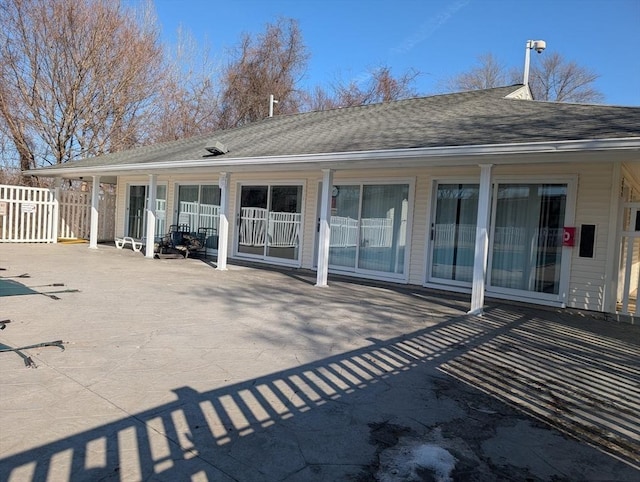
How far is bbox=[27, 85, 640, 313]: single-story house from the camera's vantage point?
6715 mm

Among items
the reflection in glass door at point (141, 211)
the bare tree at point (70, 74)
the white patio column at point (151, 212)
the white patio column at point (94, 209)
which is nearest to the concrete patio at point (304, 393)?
the white patio column at point (151, 212)

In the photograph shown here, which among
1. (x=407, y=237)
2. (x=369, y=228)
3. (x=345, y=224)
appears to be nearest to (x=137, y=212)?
(x=345, y=224)

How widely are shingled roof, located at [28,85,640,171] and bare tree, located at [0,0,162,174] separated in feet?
21.2

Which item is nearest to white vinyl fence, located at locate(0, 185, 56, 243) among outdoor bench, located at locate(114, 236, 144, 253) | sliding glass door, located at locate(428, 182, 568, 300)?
outdoor bench, located at locate(114, 236, 144, 253)

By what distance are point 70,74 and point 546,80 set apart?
1019 inches

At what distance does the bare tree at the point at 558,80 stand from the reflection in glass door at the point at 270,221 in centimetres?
2188

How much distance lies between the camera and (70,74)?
1803 centimetres

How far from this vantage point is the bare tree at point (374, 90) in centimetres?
2458

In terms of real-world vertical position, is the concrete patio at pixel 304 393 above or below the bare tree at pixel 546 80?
below

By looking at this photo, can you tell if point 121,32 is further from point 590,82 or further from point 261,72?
point 590,82

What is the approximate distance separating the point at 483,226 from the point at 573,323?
191 cm

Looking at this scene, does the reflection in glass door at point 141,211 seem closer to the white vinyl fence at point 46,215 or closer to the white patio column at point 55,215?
the white vinyl fence at point 46,215

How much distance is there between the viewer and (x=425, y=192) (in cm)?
919

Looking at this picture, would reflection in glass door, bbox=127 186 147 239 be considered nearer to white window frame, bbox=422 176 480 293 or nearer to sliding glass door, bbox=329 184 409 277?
sliding glass door, bbox=329 184 409 277
